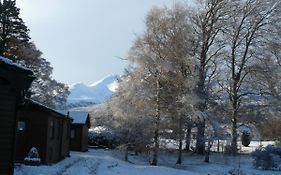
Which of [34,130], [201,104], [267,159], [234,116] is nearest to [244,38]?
[234,116]

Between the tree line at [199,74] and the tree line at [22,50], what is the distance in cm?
1155

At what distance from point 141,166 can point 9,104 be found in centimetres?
1727

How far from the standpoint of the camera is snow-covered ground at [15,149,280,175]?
2564cm

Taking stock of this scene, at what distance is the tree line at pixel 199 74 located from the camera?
119 feet

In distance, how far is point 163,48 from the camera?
36938 millimetres

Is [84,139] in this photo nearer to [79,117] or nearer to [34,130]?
[79,117]

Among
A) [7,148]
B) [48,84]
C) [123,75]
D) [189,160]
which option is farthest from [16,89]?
[48,84]

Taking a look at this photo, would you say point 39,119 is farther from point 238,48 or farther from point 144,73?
point 238,48

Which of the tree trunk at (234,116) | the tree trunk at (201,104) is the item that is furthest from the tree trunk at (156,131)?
the tree trunk at (234,116)

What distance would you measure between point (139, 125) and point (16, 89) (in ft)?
71.4

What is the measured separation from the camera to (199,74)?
1506 inches

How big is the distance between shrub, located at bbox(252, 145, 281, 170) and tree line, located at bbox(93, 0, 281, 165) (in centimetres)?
382

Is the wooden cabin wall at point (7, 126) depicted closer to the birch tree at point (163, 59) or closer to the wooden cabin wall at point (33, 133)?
the wooden cabin wall at point (33, 133)

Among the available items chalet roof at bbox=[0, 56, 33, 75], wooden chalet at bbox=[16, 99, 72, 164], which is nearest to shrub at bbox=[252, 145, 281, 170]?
wooden chalet at bbox=[16, 99, 72, 164]
